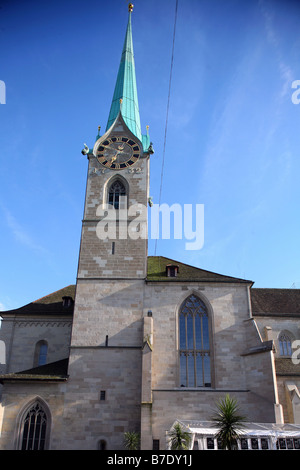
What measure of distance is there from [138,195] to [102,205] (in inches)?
94.1

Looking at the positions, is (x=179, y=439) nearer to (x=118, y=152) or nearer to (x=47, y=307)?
(x=47, y=307)

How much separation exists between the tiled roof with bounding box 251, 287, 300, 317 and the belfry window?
10601 mm

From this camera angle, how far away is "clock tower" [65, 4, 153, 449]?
2138 centimetres

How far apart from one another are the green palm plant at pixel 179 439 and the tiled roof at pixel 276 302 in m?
10.5

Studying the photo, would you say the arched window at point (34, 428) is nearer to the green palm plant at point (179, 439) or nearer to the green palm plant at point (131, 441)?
the green palm plant at point (131, 441)

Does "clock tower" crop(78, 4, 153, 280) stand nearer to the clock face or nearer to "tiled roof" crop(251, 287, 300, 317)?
the clock face

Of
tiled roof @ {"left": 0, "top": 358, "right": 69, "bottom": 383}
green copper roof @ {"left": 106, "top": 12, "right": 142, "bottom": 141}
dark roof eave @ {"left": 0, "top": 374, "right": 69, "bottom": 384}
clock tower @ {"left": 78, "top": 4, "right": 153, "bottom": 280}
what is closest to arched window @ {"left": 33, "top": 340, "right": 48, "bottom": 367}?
tiled roof @ {"left": 0, "top": 358, "right": 69, "bottom": 383}

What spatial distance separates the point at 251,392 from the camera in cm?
2161

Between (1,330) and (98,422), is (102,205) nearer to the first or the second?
(1,330)

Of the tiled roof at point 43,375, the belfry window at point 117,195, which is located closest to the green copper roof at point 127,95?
the belfry window at point 117,195
